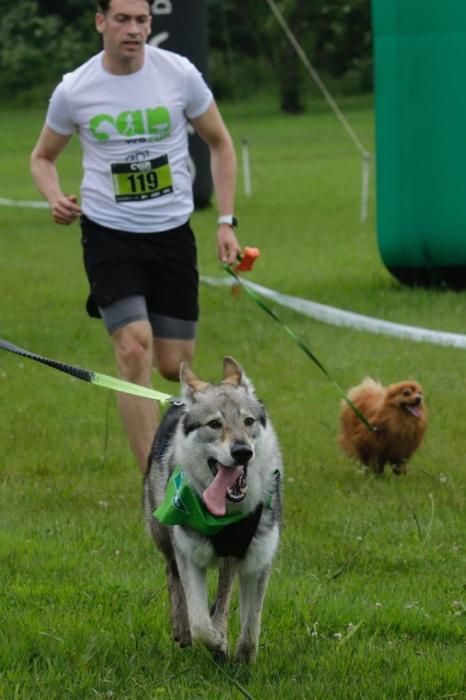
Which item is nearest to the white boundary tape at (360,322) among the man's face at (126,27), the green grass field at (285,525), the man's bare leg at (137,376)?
the green grass field at (285,525)

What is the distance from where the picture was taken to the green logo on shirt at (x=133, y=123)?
7.63m

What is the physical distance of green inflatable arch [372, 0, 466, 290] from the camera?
1419 cm

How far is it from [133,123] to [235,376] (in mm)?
2475

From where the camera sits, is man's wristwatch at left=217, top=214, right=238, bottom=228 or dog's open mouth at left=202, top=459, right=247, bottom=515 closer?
dog's open mouth at left=202, top=459, right=247, bottom=515

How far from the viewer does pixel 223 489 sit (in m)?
5.17

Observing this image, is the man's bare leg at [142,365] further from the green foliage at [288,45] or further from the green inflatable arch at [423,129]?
the green foliage at [288,45]

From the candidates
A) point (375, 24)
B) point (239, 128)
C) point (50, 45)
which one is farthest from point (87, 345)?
point (50, 45)

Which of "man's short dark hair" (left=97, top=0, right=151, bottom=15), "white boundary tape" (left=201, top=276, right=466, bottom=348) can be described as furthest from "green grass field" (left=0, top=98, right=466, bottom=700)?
"man's short dark hair" (left=97, top=0, right=151, bottom=15)

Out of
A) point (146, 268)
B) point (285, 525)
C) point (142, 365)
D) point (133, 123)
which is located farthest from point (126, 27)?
point (285, 525)

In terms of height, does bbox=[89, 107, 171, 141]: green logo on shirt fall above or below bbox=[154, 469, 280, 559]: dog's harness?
above

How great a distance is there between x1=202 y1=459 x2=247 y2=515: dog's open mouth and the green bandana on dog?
0.04 meters

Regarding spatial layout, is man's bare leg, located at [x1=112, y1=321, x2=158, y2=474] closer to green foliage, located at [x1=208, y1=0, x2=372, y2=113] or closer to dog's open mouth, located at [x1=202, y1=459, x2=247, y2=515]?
dog's open mouth, located at [x1=202, y1=459, x2=247, y2=515]

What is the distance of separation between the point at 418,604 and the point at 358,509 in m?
1.68

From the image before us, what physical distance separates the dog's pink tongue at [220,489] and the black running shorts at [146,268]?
255 cm
